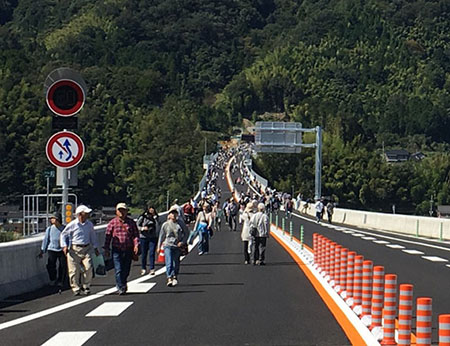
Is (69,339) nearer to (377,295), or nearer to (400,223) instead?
(377,295)

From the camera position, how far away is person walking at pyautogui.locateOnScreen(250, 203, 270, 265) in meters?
26.0

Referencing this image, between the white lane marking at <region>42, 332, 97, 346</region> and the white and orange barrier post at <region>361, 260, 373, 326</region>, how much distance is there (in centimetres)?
336

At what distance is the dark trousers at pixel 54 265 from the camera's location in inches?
757

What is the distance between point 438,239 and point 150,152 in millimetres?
157134

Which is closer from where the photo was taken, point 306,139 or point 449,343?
point 449,343

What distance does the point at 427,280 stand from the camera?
20609 millimetres

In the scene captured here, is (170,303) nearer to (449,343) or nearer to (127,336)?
(127,336)

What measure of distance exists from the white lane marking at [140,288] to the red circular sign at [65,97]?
3.34m

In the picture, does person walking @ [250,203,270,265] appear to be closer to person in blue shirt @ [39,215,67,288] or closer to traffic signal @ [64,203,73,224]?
traffic signal @ [64,203,73,224]

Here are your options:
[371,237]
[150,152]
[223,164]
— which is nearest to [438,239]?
[371,237]

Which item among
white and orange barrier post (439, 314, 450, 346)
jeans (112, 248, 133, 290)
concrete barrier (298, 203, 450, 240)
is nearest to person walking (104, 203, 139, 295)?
jeans (112, 248, 133, 290)

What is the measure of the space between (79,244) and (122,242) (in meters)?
0.72

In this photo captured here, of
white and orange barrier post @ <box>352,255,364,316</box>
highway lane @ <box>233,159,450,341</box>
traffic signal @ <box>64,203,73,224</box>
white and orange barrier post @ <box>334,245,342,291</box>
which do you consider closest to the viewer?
white and orange barrier post @ <box>352,255,364,316</box>

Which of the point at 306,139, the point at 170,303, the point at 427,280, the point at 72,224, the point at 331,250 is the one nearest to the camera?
the point at 170,303
